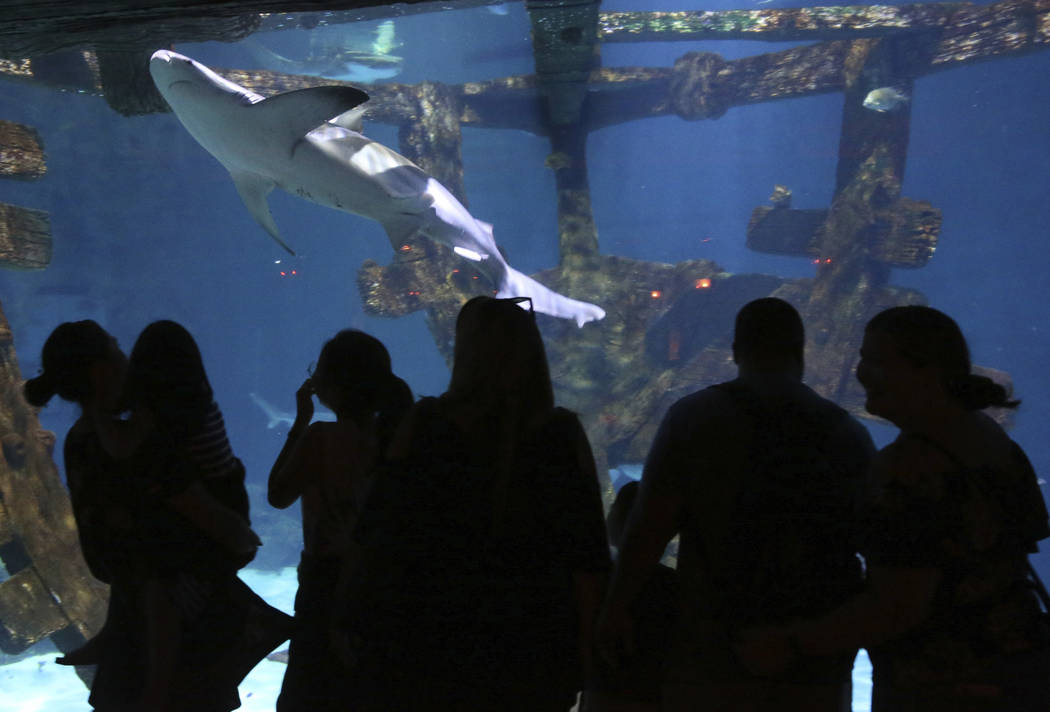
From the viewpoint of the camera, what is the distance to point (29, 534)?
5.44 meters

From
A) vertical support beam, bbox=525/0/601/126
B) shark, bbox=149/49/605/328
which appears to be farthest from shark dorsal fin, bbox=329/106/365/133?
vertical support beam, bbox=525/0/601/126

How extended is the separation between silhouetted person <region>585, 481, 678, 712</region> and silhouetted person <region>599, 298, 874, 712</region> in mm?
33

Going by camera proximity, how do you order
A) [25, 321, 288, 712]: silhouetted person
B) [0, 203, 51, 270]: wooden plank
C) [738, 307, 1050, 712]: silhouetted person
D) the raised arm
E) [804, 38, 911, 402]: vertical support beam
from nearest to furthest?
1. [738, 307, 1050, 712]: silhouetted person
2. [25, 321, 288, 712]: silhouetted person
3. the raised arm
4. [0, 203, 51, 270]: wooden plank
5. [804, 38, 911, 402]: vertical support beam

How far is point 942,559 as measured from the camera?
157cm

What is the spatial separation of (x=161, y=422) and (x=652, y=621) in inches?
63.7

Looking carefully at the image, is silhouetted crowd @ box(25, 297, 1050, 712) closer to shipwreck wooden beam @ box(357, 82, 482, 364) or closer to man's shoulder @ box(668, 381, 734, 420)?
man's shoulder @ box(668, 381, 734, 420)

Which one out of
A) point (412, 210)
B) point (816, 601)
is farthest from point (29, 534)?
point (816, 601)

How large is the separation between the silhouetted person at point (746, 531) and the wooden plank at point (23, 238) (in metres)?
6.95

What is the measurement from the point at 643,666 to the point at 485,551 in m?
0.58

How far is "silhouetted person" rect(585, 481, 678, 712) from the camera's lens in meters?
1.83

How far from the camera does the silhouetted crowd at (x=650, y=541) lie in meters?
1.62

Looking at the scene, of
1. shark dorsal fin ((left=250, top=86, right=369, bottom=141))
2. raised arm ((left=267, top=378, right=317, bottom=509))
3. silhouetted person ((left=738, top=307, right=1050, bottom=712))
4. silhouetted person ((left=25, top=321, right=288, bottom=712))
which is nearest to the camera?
silhouetted person ((left=738, top=307, right=1050, bottom=712))

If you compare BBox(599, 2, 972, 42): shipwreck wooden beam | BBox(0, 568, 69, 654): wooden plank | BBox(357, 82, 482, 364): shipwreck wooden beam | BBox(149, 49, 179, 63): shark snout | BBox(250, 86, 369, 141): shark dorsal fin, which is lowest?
BBox(0, 568, 69, 654): wooden plank

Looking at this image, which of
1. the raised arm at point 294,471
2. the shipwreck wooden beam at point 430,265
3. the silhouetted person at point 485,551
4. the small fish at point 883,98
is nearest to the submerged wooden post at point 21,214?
the shipwreck wooden beam at point 430,265
